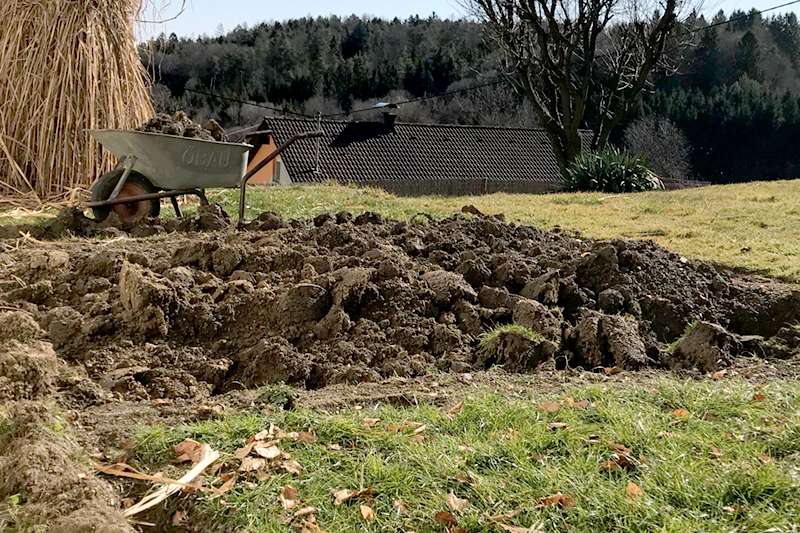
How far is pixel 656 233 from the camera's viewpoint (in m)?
7.21

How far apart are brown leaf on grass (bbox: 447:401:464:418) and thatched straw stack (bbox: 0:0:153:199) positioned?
245 inches

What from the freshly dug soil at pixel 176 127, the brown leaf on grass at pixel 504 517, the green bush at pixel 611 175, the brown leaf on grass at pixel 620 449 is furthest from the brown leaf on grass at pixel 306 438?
the green bush at pixel 611 175

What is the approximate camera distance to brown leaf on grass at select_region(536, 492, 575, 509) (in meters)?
1.94

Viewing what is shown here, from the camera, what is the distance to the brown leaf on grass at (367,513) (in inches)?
Result: 76.2

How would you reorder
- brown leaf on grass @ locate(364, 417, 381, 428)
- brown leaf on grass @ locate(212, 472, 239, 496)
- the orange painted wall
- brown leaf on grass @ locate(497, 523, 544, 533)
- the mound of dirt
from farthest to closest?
1. the orange painted wall
2. the mound of dirt
3. brown leaf on grass @ locate(364, 417, 381, 428)
4. brown leaf on grass @ locate(212, 472, 239, 496)
5. brown leaf on grass @ locate(497, 523, 544, 533)

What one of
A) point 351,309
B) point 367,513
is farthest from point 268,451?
point 351,309

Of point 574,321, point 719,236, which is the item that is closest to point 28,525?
point 574,321

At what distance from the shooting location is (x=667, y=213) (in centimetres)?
910

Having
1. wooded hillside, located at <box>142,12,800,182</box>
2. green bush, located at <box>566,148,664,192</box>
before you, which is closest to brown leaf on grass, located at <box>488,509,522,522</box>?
green bush, located at <box>566,148,664,192</box>

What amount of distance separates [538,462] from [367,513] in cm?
53

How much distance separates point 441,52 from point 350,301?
54253mm

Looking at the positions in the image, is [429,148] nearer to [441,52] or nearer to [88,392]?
[441,52]

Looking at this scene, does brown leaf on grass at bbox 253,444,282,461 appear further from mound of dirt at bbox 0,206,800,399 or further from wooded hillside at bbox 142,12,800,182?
wooded hillside at bbox 142,12,800,182

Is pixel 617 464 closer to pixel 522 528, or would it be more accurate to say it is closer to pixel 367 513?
pixel 522 528
